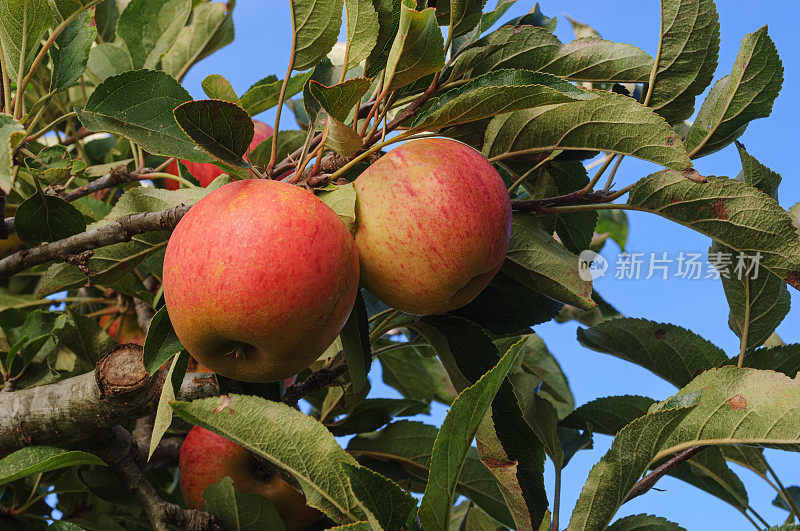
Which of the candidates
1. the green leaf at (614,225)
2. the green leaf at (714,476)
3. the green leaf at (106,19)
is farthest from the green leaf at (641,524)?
the green leaf at (106,19)

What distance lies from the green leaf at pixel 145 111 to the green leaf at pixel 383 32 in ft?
0.91

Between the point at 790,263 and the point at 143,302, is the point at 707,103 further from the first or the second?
the point at 143,302

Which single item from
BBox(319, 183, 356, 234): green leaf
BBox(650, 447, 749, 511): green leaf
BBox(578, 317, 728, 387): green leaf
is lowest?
BBox(650, 447, 749, 511): green leaf

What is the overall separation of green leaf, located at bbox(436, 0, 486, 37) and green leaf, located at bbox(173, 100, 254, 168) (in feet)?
1.09

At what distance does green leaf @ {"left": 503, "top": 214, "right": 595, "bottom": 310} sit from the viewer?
3.31ft

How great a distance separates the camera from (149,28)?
1.69m

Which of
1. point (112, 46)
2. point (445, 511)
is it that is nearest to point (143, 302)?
point (112, 46)

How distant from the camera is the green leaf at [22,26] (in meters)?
1.22

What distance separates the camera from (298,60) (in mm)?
1049

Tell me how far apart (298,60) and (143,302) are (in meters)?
0.93

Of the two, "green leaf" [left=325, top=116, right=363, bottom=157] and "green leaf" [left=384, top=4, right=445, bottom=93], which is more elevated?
"green leaf" [left=384, top=4, right=445, bottom=93]

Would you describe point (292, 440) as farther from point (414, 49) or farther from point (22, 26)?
point (22, 26)

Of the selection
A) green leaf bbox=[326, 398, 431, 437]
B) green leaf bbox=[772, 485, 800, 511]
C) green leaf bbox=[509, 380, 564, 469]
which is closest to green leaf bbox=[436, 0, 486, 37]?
green leaf bbox=[509, 380, 564, 469]

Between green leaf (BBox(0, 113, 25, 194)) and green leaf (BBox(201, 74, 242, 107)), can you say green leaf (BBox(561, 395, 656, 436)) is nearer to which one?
green leaf (BBox(201, 74, 242, 107))
